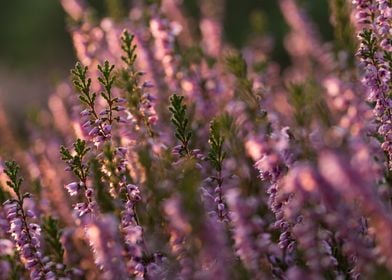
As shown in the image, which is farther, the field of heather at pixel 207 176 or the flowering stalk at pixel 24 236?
the flowering stalk at pixel 24 236

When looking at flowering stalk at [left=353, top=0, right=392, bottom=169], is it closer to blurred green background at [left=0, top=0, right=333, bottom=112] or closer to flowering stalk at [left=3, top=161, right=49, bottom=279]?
flowering stalk at [left=3, top=161, right=49, bottom=279]

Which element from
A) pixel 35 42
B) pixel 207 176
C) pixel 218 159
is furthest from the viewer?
pixel 35 42

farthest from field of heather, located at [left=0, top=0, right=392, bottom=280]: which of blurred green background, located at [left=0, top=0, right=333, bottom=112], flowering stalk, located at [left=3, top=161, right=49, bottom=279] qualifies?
blurred green background, located at [left=0, top=0, right=333, bottom=112]

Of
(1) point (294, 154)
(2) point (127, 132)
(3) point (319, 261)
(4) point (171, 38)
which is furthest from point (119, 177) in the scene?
(4) point (171, 38)

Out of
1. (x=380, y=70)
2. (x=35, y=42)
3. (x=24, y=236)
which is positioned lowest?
(x=24, y=236)

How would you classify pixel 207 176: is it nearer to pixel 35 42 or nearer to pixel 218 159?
pixel 218 159

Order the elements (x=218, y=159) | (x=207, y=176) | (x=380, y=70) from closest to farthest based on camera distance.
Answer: (x=218, y=159) < (x=380, y=70) < (x=207, y=176)

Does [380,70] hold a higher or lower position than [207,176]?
lower

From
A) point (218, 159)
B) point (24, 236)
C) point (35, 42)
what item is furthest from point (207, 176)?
point (35, 42)

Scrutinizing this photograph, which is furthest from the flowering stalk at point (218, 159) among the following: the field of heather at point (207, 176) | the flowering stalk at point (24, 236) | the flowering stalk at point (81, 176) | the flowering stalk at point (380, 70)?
the flowering stalk at point (24, 236)

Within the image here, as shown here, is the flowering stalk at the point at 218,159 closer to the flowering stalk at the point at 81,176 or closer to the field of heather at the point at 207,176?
the field of heather at the point at 207,176
